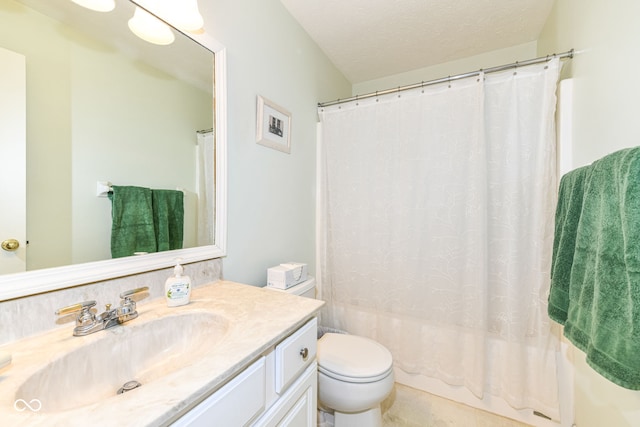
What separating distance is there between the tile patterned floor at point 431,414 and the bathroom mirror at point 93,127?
1.40 metres

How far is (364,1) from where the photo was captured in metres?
1.45

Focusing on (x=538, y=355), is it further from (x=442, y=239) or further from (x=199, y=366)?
(x=199, y=366)

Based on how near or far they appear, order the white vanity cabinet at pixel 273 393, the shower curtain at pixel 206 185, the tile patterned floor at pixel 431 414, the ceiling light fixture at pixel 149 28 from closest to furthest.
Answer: the white vanity cabinet at pixel 273 393, the ceiling light fixture at pixel 149 28, the shower curtain at pixel 206 185, the tile patterned floor at pixel 431 414

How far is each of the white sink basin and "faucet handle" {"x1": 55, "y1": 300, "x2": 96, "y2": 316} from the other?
67mm

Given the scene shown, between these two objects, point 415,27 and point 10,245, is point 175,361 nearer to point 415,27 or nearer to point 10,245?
point 10,245

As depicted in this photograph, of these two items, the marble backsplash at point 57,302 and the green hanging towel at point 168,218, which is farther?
the green hanging towel at point 168,218

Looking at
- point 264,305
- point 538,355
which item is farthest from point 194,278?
point 538,355

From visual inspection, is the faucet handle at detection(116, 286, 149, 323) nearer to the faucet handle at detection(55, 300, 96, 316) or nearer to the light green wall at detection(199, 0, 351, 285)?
the faucet handle at detection(55, 300, 96, 316)

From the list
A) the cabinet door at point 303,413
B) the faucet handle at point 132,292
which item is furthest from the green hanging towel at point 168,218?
the cabinet door at point 303,413

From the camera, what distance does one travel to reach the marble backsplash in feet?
2.00

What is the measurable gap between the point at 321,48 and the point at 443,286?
1867 mm

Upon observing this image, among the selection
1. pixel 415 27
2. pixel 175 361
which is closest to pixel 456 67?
pixel 415 27

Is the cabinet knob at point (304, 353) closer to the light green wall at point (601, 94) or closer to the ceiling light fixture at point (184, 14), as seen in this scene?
the light green wall at point (601, 94)

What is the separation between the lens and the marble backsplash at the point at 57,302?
61 centimetres
